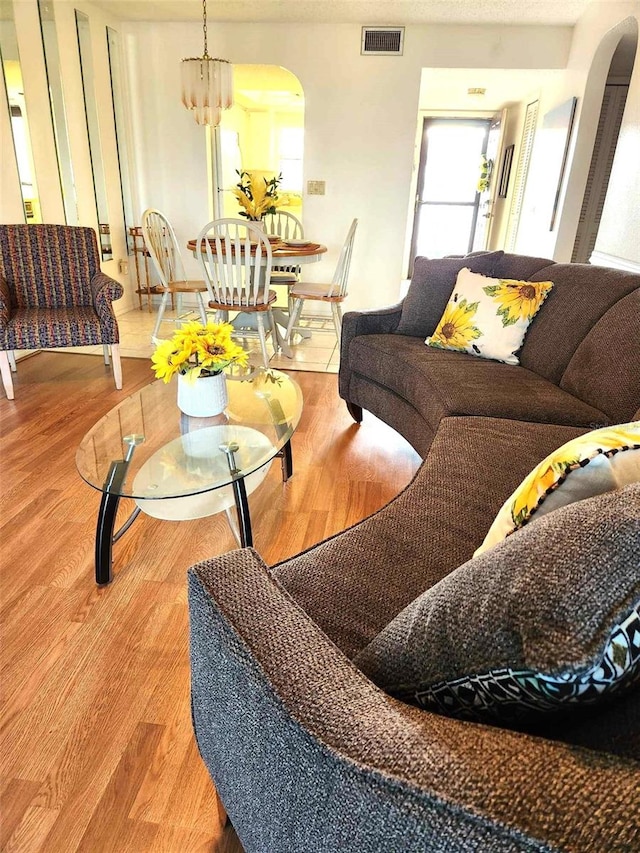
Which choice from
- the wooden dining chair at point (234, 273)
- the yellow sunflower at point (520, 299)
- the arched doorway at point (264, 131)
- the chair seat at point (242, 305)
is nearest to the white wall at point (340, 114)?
the arched doorway at point (264, 131)

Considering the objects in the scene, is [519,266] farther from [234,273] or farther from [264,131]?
[264,131]

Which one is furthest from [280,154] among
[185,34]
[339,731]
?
[339,731]

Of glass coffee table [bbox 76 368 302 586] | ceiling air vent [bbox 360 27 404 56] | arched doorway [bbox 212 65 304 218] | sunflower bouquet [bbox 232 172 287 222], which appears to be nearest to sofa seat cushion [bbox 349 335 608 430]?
glass coffee table [bbox 76 368 302 586]

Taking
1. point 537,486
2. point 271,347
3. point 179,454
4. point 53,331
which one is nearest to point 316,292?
point 271,347

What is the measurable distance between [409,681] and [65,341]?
117 inches

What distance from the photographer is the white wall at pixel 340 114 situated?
444 centimetres

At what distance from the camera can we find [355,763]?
0.47m

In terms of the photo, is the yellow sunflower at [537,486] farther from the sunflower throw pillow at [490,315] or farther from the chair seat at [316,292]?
the chair seat at [316,292]

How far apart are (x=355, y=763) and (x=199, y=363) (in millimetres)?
1421

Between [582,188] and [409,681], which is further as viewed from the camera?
[582,188]

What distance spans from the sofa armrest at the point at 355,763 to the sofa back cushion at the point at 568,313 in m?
1.70

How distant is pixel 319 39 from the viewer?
14.7 feet

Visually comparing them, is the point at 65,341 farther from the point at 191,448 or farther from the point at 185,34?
the point at 185,34

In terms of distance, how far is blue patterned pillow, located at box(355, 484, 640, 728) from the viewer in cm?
46
